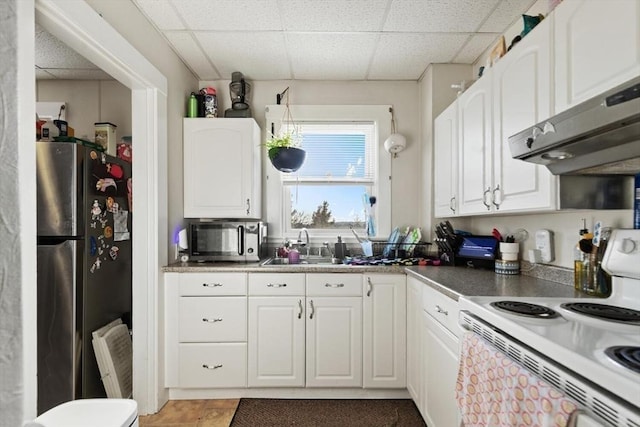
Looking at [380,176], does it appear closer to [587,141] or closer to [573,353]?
[587,141]

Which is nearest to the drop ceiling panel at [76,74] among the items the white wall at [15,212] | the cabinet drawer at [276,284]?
the white wall at [15,212]

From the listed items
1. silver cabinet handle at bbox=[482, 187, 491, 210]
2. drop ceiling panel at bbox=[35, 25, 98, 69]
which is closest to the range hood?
silver cabinet handle at bbox=[482, 187, 491, 210]

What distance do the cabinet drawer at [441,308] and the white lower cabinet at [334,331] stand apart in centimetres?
50

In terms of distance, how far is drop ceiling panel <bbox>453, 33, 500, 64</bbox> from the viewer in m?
2.24

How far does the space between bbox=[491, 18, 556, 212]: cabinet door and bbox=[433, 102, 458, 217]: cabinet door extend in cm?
46

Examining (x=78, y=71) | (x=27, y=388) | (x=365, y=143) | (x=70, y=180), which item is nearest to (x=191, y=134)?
(x=70, y=180)

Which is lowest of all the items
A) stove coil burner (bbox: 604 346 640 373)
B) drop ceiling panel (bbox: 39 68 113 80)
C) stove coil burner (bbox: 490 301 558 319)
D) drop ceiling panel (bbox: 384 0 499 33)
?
stove coil burner (bbox: 490 301 558 319)

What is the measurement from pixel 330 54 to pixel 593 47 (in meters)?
1.68

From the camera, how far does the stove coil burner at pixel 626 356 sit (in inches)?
28.0

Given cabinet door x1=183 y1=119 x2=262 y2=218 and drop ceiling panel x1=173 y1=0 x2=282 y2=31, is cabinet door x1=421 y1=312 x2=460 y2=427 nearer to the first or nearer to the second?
cabinet door x1=183 y1=119 x2=262 y2=218

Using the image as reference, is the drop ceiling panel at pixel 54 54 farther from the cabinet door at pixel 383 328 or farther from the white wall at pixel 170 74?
the cabinet door at pixel 383 328

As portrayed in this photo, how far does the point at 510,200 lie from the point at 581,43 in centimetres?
69

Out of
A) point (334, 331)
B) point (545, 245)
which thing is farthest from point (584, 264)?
point (334, 331)

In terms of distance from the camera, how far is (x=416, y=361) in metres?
2.05
